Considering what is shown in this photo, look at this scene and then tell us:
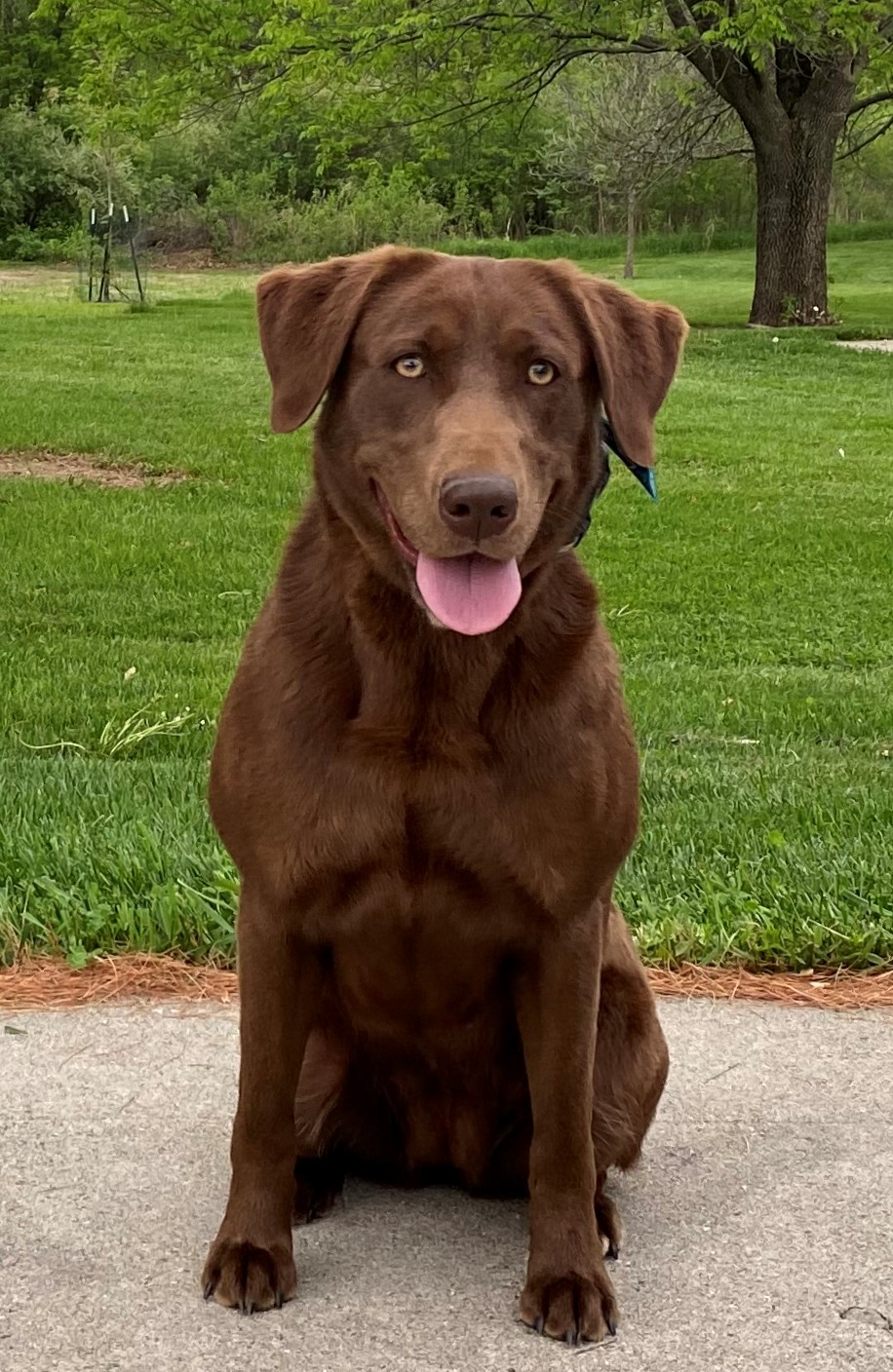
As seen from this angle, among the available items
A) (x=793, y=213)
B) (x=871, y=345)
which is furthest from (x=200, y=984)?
(x=793, y=213)

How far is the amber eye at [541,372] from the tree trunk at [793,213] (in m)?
21.6

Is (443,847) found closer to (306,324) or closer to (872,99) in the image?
(306,324)

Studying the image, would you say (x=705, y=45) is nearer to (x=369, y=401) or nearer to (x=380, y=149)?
(x=380, y=149)

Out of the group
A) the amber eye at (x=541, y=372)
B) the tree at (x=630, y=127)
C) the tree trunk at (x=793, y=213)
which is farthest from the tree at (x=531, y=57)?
the amber eye at (x=541, y=372)

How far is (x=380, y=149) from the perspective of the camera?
24938 millimetres

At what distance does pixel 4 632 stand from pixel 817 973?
5.09 metres

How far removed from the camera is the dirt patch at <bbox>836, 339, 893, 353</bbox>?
2074cm

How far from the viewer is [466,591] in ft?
8.09

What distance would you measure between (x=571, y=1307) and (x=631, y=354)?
1.53 metres

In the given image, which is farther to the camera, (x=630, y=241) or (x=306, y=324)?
(x=630, y=241)

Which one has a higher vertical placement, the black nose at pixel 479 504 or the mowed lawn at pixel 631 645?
the black nose at pixel 479 504

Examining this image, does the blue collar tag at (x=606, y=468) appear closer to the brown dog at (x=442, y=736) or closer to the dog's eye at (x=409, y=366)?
the brown dog at (x=442, y=736)

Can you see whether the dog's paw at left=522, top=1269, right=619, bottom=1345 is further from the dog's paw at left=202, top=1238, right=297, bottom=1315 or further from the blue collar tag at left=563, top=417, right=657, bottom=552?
the blue collar tag at left=563, top=417, right=657, bottom=552

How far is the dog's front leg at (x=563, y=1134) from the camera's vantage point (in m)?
2.51
